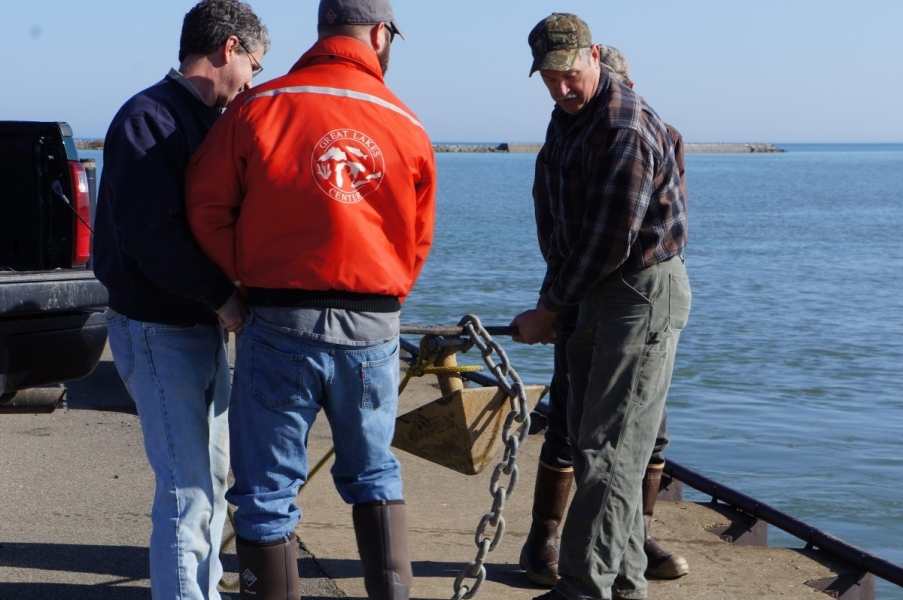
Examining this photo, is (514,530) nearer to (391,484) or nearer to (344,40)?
(391,484)

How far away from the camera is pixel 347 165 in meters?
2.98

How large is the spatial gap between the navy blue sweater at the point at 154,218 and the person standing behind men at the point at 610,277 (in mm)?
1267

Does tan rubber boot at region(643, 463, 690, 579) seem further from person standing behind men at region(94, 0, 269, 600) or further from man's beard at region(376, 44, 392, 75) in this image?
man's beard at region(376, 44, 392, 75)

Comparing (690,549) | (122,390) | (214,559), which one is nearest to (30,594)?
(214,559)

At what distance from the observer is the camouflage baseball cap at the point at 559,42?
3.77 m

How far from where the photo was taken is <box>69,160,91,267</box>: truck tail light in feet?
16.9

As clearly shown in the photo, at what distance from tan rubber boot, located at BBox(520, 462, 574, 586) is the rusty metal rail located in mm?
1268

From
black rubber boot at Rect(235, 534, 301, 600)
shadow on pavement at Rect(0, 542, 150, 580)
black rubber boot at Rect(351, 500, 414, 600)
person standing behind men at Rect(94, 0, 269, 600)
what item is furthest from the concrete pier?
person standing behind men at Rect(94, 0, 269, 600)

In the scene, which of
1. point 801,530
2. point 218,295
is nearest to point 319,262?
point 218,295

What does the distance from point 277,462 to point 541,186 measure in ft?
5.87

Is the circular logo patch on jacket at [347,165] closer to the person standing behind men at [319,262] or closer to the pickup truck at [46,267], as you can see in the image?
the person standing behind men at [319,262]

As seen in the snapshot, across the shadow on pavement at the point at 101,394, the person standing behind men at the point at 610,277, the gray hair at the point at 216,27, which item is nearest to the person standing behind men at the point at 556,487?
the person standing behind men at the point at 610,277

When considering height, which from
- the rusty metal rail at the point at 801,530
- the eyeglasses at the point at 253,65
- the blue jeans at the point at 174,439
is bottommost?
the rusty metal rail at the point at 801,530

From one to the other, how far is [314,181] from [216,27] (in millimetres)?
716
